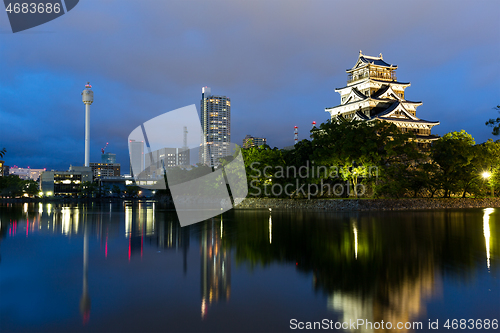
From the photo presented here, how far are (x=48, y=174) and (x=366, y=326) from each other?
161 m

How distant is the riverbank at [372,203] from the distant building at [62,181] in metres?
117

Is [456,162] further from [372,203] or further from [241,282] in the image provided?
[241,282]

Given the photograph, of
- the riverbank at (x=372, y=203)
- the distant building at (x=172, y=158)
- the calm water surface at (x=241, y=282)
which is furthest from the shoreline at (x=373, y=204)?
the distant building at (x=172, y=158)

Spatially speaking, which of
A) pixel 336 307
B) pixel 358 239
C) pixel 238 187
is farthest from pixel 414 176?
pixel 336 307

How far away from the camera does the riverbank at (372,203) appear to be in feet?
137

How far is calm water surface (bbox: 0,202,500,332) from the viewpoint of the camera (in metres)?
7.52

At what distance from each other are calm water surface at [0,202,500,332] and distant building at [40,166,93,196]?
5506 inches

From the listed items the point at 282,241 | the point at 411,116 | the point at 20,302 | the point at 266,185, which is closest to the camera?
the point at 20,302

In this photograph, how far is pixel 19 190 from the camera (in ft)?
364

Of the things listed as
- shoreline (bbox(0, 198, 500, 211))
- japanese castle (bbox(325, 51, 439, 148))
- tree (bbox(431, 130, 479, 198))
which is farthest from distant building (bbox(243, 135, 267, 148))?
tree (bbox(431, 130, 479, 198))

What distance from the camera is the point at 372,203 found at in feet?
137

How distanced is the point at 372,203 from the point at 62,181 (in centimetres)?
13794

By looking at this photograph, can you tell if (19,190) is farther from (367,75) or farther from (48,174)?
(367,75)

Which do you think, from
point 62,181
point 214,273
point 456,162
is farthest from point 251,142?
point 62,181
